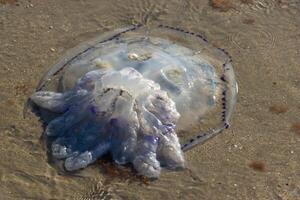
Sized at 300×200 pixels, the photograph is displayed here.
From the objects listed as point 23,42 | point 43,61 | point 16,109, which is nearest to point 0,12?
point 23,42

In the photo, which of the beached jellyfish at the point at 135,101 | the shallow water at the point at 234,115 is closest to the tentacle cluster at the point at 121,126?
A: the beached jellyfish at the point at 135,101

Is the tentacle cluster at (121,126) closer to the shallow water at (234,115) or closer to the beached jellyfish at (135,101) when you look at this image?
the beached jellyfish at (135,101)

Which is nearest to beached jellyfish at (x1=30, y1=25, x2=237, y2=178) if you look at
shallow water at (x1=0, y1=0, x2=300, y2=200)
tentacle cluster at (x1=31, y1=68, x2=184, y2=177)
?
tentacle cluster at (x1=31, y1=68, x2=184, y2=177)

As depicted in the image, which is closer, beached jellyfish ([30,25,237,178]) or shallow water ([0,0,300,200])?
shallow water ([0,0,300,200])

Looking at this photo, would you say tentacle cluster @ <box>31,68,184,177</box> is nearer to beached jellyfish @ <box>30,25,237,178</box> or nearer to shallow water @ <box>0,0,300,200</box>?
beached jellyfish @ <box>30,25,237,178</box>

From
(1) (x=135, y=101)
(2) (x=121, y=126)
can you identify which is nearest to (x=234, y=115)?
(1) (x=135, y=101)

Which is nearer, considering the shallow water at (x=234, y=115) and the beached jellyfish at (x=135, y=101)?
the shallow water at (x=234, y=115)
